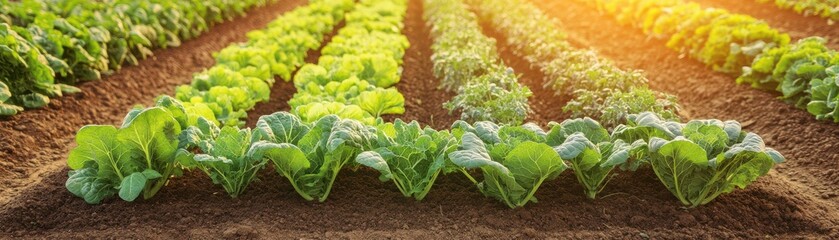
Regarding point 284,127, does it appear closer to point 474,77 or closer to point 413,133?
point 413,133

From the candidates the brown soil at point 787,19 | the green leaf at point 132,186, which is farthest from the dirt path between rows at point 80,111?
the brown soil at point 787,19

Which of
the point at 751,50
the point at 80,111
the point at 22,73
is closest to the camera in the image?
the point at 22,73

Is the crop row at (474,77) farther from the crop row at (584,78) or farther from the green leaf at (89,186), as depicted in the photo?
the green leaf at (89,186)

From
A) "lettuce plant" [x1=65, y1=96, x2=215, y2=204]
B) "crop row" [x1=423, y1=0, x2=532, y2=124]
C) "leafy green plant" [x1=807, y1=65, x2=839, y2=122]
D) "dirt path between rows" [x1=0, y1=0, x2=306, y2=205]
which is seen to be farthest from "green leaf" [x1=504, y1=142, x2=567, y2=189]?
"dirt path between rows" [x1=0, y1=0, x2=306, y2=205]

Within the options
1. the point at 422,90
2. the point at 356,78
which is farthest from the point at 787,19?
the point at 356,78

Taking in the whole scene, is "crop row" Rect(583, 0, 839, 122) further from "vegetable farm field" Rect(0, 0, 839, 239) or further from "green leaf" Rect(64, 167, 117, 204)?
"green leaf" Rect(64, 167, 117, 204)

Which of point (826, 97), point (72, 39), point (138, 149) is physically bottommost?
point (72, 39)

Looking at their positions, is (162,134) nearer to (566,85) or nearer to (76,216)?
(76,216)
